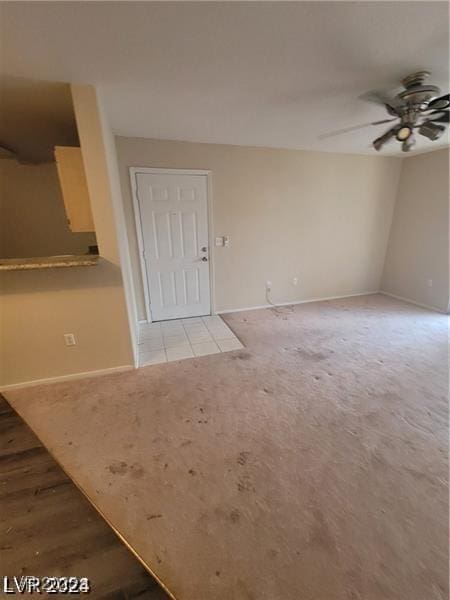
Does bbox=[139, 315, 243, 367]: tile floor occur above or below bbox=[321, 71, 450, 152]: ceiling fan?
below

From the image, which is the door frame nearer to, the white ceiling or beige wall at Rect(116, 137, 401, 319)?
beige wall at Rect(116, 137, 401, 319)

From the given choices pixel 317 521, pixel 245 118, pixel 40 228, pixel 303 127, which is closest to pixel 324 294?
pixel 303 127

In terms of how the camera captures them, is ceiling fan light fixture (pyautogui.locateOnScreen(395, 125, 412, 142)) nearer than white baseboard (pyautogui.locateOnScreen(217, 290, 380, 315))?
Yes

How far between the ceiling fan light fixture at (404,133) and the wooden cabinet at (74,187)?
262 cm

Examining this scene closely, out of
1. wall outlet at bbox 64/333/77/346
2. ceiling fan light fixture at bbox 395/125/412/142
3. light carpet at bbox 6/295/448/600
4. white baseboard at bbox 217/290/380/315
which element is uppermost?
ceiling fan light fixture at bbox 395/125/412/142

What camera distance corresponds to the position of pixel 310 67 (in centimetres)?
164

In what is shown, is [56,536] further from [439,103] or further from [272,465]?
[439,103]

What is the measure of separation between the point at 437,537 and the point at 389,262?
440cm

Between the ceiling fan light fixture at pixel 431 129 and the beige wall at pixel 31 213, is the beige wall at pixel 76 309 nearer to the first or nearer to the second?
the beige wall at pixel 31 213

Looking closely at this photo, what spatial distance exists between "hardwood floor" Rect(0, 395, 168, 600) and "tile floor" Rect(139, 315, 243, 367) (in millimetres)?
1229

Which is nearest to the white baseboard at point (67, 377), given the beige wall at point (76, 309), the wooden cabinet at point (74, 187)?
the beige wall at point (76, 309)

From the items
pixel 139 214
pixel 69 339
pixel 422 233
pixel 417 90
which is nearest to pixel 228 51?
pixel 417 90

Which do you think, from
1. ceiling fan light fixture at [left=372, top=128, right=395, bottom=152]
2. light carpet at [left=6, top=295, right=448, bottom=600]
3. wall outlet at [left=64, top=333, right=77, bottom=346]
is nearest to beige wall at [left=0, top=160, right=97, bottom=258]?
wall outlet at [left=64, top=333, right=77, bottom=346]

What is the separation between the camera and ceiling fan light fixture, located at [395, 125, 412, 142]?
2.08m
